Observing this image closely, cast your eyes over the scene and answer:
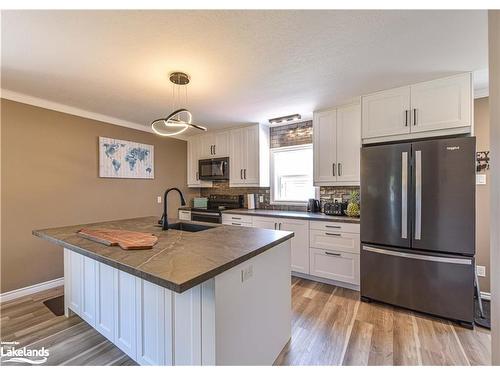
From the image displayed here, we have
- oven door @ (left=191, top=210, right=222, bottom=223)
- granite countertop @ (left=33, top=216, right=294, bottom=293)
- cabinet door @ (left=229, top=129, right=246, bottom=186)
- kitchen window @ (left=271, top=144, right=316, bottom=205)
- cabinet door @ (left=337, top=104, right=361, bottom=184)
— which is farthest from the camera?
cabinet door @ (left=229, top=129, right=246, bottom=186)

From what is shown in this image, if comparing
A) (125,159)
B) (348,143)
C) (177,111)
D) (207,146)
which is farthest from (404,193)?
(125,159)

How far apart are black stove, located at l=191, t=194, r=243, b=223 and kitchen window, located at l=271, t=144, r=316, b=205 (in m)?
0.81

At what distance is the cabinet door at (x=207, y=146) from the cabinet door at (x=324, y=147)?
6.57 feet

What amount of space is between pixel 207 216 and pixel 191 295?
284 cm

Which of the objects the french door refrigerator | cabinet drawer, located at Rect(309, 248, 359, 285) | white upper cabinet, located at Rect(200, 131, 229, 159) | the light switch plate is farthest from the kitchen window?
the light switch plate

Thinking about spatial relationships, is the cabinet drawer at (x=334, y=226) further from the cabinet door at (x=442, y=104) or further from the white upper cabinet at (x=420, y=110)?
the cabinet door at (x=442, y=104)

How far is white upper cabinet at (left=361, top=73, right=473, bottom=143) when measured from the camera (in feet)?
7.07

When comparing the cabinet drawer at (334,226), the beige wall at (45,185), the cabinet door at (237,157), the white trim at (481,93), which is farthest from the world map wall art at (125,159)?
the white trim at (481,93)

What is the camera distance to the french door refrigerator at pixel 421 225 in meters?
2.04

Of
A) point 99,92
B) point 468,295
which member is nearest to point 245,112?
point 99,92

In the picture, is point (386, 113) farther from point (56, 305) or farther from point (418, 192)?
point (56, 305)

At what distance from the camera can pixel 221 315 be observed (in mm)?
1185

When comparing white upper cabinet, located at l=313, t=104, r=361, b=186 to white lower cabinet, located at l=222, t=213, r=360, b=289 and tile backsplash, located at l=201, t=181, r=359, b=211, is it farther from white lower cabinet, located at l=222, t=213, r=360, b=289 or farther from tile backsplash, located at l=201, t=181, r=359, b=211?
white lower cabinet, located at l=222, t=213, r=360, b=289

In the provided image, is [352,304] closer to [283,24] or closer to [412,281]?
[412,281]
